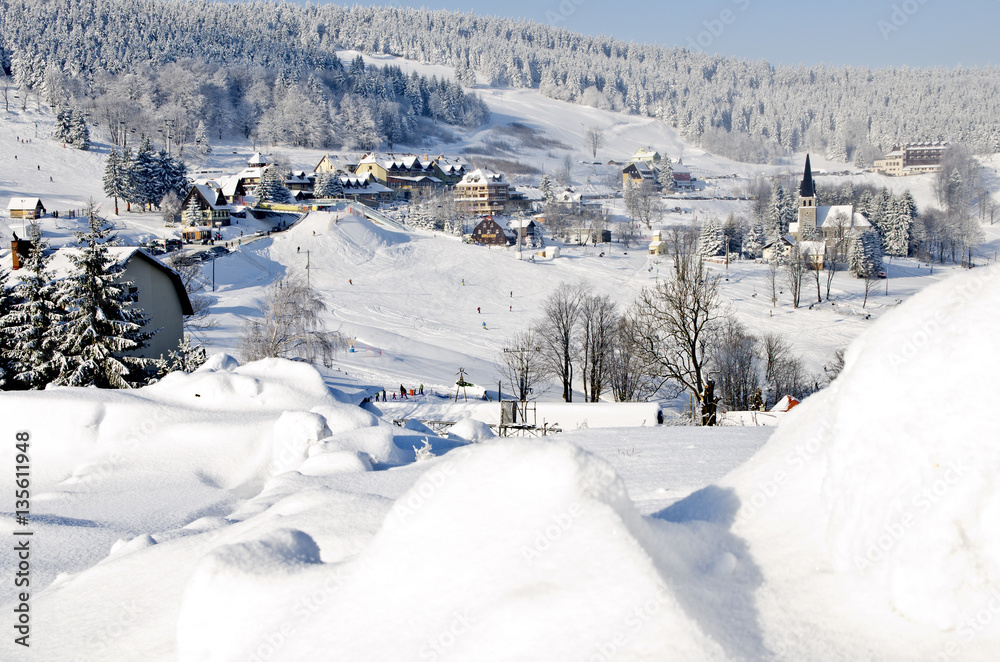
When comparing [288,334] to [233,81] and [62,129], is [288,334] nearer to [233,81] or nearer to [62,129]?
[62,129]

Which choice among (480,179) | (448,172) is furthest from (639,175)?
(480,179)

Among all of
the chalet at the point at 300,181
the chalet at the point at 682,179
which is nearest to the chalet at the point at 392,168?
the chalet at the point at 300,181

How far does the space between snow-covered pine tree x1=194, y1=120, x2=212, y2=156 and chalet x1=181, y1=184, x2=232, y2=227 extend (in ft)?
148

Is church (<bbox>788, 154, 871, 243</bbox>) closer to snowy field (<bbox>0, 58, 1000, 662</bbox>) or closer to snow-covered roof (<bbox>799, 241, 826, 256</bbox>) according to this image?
snow-covered roof (<bbox>799, 241, 826, 256</bbox>)

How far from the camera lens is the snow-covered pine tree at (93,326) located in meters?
20.0

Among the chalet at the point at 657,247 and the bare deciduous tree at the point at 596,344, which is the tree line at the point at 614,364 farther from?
the chalet at the point at 657,247

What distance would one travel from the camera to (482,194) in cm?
10262

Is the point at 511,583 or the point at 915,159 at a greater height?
the point at 915,159

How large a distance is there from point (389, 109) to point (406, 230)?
272 feet

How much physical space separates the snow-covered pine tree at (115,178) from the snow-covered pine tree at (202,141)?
41177 millimetres

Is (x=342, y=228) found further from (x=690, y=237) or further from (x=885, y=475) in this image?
(x=885, y=475)

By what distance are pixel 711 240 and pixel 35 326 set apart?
71.3 meters

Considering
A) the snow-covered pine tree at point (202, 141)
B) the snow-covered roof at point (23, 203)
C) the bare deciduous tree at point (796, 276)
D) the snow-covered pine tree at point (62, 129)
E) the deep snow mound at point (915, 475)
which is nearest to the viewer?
the deep snow mound at point (915, 475)

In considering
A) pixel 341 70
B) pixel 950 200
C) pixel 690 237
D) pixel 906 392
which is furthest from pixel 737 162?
pixel 906 392
